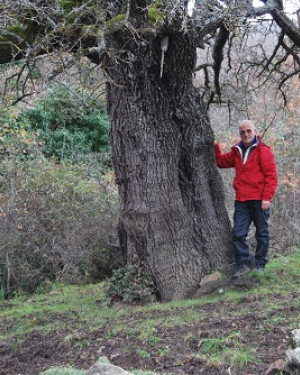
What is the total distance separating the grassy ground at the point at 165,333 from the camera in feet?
14.7

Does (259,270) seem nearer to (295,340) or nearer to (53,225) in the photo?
(295,340)

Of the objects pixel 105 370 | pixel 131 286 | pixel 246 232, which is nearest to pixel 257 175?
pixel 246 232

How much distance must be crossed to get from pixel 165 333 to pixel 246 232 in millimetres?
2337

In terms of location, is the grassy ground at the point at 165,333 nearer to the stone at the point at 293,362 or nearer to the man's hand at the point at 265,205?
the stone at the point at 293,362

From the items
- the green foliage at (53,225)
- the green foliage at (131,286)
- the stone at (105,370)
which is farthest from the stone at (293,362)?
the green foliage at (53,225)

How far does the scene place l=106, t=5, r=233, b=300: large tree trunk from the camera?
6383 millimetres

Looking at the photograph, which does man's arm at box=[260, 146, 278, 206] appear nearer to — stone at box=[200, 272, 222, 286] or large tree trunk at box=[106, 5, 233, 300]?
large tree trunk at box=[106, 5, 233, 300]

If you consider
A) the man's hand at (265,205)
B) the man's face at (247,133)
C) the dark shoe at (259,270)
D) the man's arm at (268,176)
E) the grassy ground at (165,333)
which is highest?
the man's face at (247,133)

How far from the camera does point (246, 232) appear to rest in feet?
23.3

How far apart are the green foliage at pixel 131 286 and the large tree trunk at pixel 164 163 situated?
0.43 ft

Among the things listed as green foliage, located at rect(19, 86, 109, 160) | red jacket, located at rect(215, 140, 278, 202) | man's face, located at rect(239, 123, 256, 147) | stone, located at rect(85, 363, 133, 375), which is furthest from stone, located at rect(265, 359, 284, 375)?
green foliage, located at rect(19, 86, 109, 160)

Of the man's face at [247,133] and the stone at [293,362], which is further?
the man's face at [247,133]

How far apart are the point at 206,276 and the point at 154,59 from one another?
2.94m

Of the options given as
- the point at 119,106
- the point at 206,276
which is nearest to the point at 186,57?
the point at 119,106
